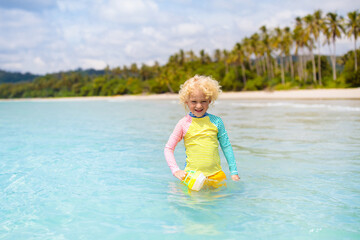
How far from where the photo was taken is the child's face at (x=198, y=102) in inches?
133

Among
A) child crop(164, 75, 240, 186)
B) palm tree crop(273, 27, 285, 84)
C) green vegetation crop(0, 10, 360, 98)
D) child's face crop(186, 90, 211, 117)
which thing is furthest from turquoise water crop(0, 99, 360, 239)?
palm tree crop(273, 27, 285, 84)

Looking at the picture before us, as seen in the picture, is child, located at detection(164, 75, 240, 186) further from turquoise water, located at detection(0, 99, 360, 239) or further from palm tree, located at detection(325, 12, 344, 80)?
palm tree, located at detection(325, 12, 344, 80)

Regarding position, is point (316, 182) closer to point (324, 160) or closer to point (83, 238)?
point (324, 160)

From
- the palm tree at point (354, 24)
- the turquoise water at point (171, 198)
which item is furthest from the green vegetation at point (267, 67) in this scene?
the turquoise water at point (171, 198)

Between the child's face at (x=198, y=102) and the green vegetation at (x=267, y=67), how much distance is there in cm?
4709

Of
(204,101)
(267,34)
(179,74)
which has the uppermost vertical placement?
(267,34)

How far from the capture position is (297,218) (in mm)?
3275

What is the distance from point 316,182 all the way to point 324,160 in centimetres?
174

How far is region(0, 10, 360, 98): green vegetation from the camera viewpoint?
5222 cm

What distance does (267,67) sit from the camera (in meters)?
85.9

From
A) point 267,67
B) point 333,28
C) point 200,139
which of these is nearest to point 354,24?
point 333,28

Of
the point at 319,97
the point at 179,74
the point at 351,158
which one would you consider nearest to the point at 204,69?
the point at 179,74

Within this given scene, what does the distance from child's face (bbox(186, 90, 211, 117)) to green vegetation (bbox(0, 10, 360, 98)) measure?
47089mm

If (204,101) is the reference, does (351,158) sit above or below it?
below
